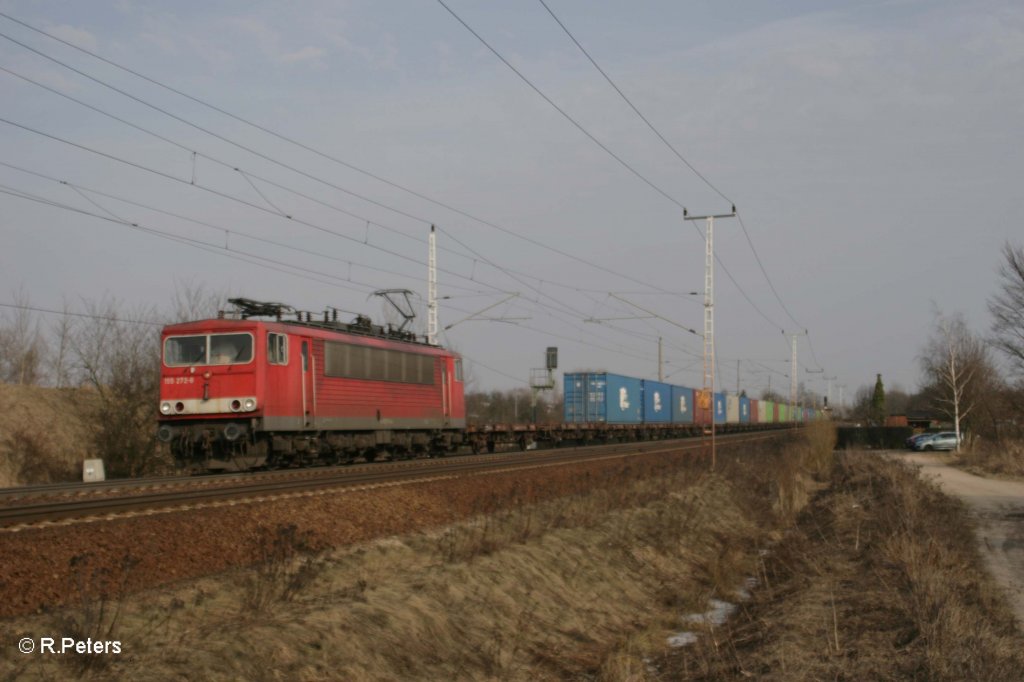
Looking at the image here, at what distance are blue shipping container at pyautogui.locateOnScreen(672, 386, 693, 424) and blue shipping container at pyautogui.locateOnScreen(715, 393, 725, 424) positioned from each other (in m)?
1.97

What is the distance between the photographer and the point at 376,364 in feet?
85.8

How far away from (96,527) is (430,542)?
4.13 metres

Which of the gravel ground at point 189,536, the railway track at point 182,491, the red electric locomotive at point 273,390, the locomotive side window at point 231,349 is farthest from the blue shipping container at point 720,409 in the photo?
the gravel ground at point 189,536

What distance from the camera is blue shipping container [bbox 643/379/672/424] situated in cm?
5403

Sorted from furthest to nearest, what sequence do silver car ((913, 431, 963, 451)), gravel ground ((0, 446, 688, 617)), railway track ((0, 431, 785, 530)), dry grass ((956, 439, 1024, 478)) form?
1. silver car ((913, 431, 963, 451))
2. dry grass ((956, 439, 1024, 478))
3. railway track ((0, 431, 785, 530))
4. gravel ground ((0, 446, 688, 617))

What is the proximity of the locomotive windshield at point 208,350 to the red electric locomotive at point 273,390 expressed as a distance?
2 centimetres

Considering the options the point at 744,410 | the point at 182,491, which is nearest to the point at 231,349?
the point at 182,491

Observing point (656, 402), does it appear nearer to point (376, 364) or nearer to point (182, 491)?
point (376, 364)

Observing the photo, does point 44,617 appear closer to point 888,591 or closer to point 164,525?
point 164,525

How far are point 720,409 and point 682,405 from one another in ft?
8.93

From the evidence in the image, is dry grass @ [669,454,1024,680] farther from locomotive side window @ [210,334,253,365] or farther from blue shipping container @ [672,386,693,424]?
blue shipping container @ [672,386,693,424]

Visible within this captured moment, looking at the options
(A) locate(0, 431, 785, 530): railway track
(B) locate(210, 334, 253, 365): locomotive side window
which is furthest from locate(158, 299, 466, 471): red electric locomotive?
(A) locate(0, 431, 785, 530): railway track

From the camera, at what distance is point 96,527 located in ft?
36.5

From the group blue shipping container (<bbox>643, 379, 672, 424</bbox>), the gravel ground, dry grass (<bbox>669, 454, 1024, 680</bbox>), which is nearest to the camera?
dry grass (<bbox>669, 454, 1024, 680</bbox>)
